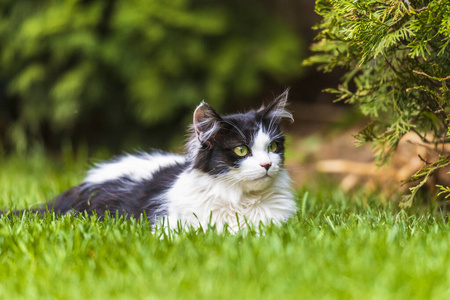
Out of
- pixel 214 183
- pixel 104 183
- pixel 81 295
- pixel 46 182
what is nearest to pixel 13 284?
pixel 81 295

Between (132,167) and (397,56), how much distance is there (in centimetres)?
178

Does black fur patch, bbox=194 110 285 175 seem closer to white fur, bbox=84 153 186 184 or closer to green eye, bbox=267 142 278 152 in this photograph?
green eye, bbox=267 142 278 152

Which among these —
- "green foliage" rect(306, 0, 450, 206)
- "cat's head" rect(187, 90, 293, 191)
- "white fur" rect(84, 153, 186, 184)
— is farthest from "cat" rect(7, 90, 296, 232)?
"green foliage" rect(306, 0, 450, 206)

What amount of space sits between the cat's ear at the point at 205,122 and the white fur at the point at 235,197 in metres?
0.20

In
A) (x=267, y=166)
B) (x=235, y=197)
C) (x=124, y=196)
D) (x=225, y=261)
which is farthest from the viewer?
(x=124, y=196)

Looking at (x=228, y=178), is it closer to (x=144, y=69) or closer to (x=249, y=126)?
(x=249, y=126)

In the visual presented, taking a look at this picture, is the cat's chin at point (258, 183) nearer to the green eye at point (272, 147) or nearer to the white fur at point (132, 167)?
the green eye at point (272, 147)

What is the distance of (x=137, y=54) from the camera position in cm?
577

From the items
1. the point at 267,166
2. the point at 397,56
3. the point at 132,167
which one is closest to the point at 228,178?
the point at 267,166

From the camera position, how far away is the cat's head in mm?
2830

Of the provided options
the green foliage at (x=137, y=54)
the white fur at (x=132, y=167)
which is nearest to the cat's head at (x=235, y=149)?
the white fur at (x=132, y=167)

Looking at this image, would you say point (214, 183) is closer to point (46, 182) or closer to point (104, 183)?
point (104, 183)

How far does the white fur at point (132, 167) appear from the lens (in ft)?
11.7

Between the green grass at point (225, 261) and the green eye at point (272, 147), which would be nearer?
the green grass at point (225, 261)
